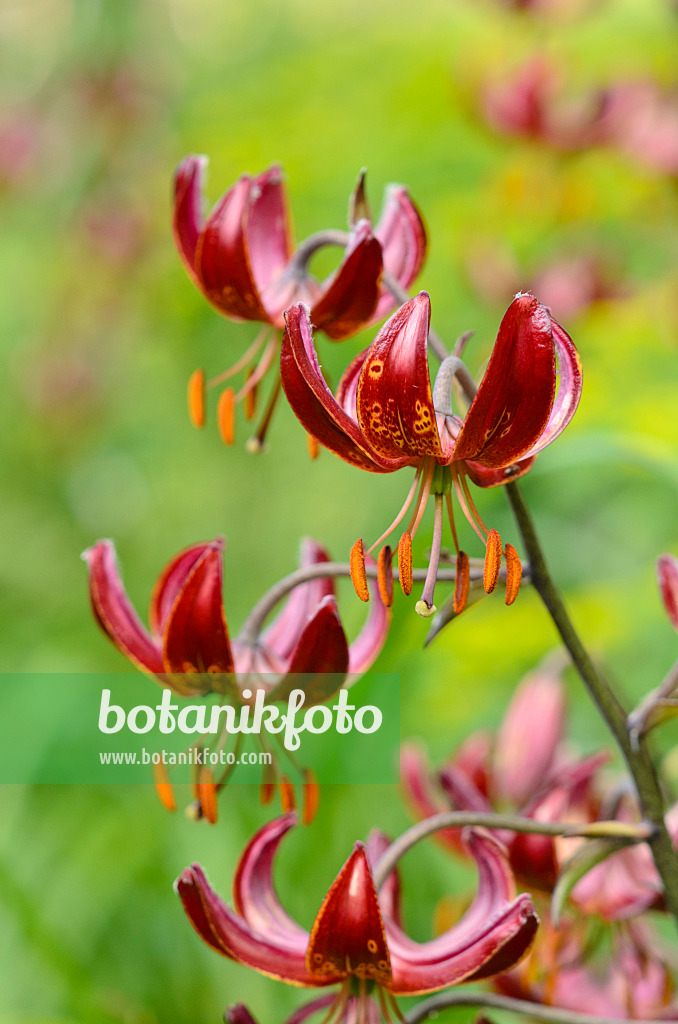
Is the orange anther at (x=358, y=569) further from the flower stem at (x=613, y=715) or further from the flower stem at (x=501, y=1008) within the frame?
the flower stem at (x=501, y=1008)

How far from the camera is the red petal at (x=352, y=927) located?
0.51 m

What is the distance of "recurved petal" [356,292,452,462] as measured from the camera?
471mm

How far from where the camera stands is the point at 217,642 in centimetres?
60

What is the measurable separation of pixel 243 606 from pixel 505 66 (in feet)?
4.36

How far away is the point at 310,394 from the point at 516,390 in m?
0.10

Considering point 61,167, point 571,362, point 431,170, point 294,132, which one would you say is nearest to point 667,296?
point 294,132

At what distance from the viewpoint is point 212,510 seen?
8.72 feet

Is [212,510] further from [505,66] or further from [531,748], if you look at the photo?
[531,748]

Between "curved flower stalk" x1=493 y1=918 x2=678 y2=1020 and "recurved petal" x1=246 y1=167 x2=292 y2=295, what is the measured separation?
497 millimetres

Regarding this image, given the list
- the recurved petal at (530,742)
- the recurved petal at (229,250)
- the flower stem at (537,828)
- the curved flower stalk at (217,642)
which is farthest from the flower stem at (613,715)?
the recurved petal at (530,742)

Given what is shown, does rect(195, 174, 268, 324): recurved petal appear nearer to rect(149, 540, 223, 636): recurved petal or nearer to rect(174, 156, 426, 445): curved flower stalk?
rect(174, 156, 426, 445): curved flower stalk

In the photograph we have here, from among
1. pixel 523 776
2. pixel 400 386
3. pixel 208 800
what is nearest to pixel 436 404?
pixel 400 386

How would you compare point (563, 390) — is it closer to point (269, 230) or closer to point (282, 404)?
point (269, 230)

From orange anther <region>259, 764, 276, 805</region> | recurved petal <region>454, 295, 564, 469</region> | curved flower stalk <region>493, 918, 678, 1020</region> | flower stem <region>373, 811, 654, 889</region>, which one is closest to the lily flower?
recurved petal <region>454, 295, 564, 469</region>
